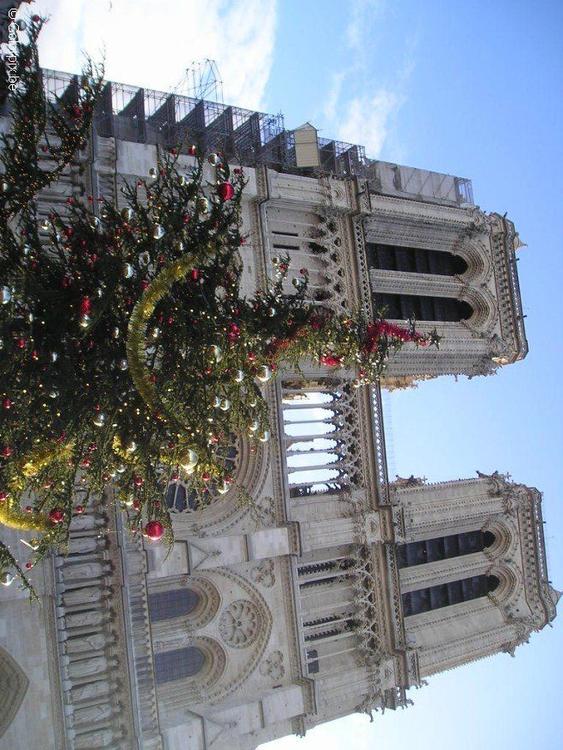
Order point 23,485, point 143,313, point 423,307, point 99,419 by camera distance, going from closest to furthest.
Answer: point 143,313
point 99,419
point 23,485
point 423,307

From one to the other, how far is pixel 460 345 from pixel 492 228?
4808 mm

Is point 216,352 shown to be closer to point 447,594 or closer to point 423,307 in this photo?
point 423,307

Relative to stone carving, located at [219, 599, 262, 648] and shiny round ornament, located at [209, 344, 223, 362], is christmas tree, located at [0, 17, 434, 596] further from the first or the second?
stone carving, located at [219, 599, 262, 648]

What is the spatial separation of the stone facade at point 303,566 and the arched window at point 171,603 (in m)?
0.03

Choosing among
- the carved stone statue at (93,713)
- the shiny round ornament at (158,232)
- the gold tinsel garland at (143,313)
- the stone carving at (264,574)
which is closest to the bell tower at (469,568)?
the stone carving at (264,574)

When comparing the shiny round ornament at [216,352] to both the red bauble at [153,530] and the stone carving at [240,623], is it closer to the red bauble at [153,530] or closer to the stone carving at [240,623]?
the red bauble at [153,530]

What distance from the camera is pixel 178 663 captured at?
1778 centimetres

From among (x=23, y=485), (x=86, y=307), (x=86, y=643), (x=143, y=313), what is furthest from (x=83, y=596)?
(x=143, y=313)

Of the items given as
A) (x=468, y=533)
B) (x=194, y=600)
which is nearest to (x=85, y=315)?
(x=194, y=600)

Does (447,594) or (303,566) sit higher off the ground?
(303,566)

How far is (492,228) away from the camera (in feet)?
84.6

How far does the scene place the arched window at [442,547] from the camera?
75.2ft

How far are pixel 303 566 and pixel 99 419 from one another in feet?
35.0

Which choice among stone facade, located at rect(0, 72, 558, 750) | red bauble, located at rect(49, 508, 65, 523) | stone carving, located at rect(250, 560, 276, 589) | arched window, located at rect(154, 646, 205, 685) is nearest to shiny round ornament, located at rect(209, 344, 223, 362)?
red bauble, located at rect(49, 508, 65, 523)
